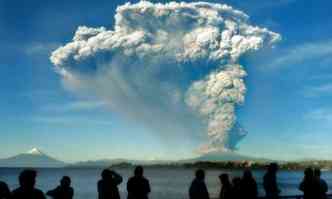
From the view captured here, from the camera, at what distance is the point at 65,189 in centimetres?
862

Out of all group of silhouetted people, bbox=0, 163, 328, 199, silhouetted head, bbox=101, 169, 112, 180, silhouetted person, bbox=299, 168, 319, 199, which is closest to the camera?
silhouetted head, bbox=101, 169, 112, 180

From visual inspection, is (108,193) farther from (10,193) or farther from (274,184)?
(274,184)

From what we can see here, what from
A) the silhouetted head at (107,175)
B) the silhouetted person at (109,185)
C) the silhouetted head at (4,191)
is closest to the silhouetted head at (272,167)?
the silhouetted person at (109,185)

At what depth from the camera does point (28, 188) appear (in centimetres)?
622

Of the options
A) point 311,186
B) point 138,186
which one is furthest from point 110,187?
point 311,186

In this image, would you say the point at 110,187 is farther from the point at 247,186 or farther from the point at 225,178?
the point at 247,186

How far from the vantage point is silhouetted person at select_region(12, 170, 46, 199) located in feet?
20.1

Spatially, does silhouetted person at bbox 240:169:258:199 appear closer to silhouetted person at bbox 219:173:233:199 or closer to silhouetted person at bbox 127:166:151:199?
silhouetted person at bbox 219:173:233:199

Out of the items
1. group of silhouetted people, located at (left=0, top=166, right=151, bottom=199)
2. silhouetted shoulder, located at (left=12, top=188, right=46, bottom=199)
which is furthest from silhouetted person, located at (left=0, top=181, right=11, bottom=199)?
group of silhouetted people, located at (left=0, top=166, right=151, bottom=199)

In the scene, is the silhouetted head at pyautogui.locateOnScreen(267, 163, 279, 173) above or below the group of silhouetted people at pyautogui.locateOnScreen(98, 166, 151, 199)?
above

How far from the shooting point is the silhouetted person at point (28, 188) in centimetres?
612

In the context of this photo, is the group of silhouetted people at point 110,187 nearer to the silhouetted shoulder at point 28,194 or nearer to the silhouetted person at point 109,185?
the silhouetted person at point 109,185

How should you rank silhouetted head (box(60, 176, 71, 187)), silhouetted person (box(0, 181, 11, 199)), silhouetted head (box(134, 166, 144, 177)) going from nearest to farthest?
silhouetted person (box(0, 181, 11, 199))
silhouetted head (box(60, 176, 71, 187))
silhouetted head (box(134, 166, 144, 177))

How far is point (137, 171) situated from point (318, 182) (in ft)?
12.7
